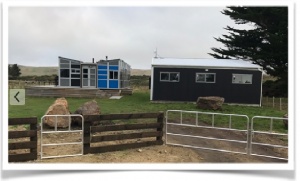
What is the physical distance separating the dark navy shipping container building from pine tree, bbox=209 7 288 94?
6.21 m

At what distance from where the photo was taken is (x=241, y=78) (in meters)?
18.4

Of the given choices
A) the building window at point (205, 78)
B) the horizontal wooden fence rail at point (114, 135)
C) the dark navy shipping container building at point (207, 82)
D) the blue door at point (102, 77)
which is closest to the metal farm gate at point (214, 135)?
the horizontal wooden fence rail at point (114, 135)

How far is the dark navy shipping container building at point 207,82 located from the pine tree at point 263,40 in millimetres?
6214

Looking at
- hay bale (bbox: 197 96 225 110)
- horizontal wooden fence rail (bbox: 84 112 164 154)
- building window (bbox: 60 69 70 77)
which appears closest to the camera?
horizontal wooden fence rail (bbox: 84 112 164 154)

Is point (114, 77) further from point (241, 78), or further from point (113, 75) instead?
point (241, 78)

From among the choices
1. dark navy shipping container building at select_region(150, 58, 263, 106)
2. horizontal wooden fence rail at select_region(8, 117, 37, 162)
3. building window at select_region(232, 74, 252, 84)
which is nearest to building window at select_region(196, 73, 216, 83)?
dark navy shipping container building at select_region(150, 58, 263, 106)

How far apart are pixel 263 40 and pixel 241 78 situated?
9387 mm

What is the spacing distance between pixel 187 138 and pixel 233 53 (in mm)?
20959

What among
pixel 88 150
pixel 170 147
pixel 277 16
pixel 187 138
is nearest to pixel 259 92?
pixel 277 16

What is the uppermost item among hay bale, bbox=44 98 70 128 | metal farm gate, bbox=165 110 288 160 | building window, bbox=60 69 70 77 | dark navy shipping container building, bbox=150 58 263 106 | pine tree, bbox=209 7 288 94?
pine tree, bbox=209 7 288 94

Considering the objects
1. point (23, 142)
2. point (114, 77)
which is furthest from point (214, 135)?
point (114, 77)

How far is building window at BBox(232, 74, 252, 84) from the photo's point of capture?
18.3 meters

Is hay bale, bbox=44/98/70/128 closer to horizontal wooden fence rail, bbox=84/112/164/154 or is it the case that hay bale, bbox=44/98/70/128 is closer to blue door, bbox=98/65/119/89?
horizontal wooden fence rail, bbox=84/112/164/154

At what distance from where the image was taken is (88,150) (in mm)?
6727
